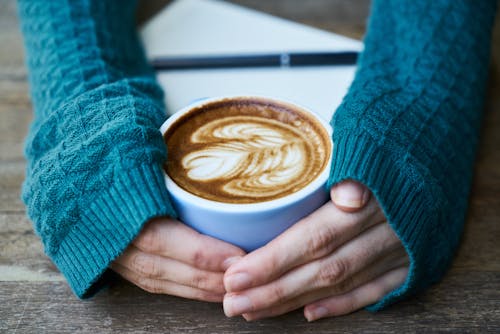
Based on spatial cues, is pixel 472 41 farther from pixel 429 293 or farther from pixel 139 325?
pixel 139 325

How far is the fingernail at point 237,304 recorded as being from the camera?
1.64 feet

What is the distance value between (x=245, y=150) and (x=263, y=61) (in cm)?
29

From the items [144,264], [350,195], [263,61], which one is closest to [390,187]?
[350,195]

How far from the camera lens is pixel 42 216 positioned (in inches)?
20.6

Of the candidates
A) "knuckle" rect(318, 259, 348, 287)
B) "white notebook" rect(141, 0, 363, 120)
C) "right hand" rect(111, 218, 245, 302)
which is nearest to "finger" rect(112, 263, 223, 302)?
"right hand" rect(111, 218, 245, 302)

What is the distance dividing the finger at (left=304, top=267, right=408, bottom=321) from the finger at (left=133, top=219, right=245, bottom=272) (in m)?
0.10

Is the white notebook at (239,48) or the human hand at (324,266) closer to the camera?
the human hand at (324,266)

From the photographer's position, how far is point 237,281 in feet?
1.60

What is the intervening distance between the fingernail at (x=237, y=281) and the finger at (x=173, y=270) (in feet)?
0.09

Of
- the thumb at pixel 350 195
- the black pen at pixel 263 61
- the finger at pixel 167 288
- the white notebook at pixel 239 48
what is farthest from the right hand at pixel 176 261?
the black pen at pixel 263 61

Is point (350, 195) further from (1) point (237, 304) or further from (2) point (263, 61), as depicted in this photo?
(2) point (263, 61)

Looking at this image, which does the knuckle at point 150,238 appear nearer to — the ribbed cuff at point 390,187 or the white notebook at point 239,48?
the ribbed cuff at point 390,187

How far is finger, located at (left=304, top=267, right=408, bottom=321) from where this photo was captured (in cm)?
53

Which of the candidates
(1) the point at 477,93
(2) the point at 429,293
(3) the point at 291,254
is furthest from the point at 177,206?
(1) the point at 477,93
